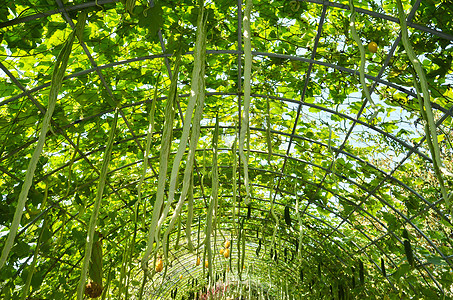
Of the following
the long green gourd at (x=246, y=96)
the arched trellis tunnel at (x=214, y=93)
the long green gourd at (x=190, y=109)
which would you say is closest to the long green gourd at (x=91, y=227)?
the arched trellis tunnel at (x=214, y=93)

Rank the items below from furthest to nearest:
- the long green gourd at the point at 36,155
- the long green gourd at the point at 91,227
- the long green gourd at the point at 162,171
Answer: the long green gourd at the point at 91,227
the long green gourd at the point at 36,155
the long green gourd at the point at 162,171

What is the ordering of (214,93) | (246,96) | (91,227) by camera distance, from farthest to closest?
(214,93) < (91,227) < (246,96)

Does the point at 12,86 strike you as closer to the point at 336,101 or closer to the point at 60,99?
the point at 60,99

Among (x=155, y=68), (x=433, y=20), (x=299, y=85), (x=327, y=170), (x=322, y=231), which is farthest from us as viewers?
(x=322, y=231)

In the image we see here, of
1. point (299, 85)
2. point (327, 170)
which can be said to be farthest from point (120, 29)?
point (327, 170)

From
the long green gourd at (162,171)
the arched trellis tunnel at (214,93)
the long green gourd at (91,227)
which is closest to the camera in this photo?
the long green gourd at (162,171)

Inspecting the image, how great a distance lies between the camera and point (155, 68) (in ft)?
9.87

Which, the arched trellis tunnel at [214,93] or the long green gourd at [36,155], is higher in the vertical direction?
the arched trellis tunnel at [214,93]

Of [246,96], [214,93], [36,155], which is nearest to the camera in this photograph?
[246,96]

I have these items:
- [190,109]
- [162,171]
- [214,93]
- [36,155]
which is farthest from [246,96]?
[214,93]

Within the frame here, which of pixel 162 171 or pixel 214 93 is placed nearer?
pixel 162 171

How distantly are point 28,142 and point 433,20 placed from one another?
11.3ft

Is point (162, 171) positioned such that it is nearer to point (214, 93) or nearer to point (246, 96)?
point (246, 96)

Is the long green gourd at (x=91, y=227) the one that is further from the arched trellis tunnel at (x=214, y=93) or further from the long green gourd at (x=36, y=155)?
the long green gourd at (x=36, y=155)
